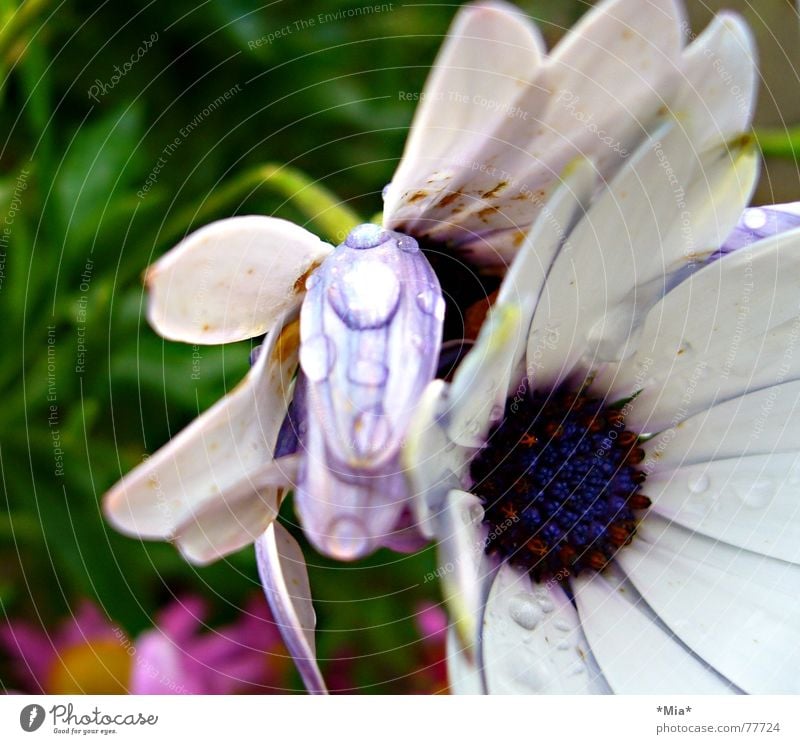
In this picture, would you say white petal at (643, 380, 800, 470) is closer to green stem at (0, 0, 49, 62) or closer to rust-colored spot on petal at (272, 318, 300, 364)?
rust-colored spot on petal at (272, 318, 300, 364)

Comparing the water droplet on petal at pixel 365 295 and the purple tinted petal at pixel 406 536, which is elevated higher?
the water droplet on petal at pixel 365 295

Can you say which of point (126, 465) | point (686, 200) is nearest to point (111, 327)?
point (126, 465)

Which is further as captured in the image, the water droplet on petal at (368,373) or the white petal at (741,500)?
the white petal at (741,500)

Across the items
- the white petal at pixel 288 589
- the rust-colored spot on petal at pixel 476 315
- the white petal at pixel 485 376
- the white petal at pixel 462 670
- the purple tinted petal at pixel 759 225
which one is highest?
the purple tinted petal at pixel 759 225

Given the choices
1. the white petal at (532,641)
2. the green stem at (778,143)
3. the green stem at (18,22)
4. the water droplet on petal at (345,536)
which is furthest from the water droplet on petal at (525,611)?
the green stem at (18,22)

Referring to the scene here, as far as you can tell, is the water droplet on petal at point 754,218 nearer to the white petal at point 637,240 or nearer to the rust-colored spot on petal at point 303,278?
the white petal at point 637,240

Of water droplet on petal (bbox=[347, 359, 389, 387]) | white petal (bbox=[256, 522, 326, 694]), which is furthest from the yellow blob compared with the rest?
water droplet on petal (bbox=[347, 359, 389, 387])
